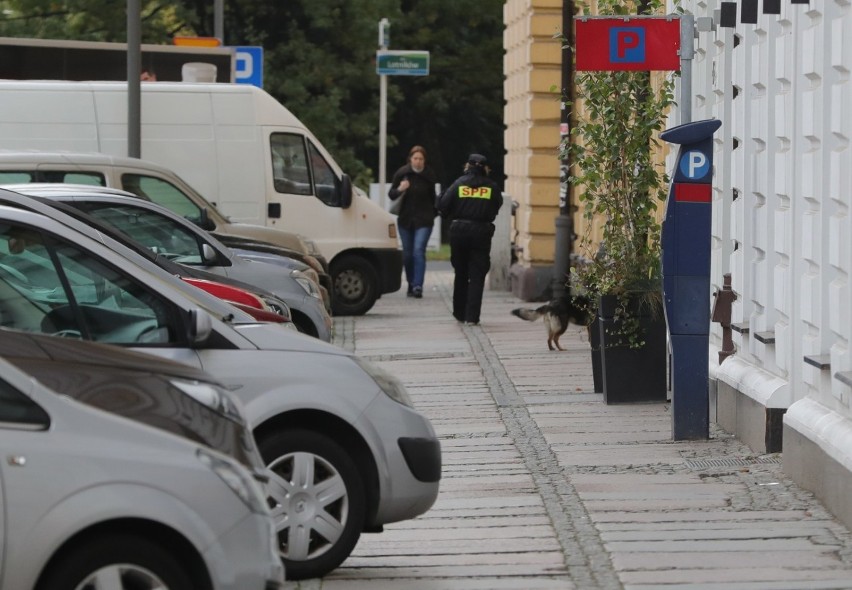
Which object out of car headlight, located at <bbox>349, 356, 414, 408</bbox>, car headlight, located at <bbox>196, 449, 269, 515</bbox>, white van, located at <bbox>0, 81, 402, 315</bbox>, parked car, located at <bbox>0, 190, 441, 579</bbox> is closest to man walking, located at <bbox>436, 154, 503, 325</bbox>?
white van, located at <bbox>0, 81, 402, 315</bbox>

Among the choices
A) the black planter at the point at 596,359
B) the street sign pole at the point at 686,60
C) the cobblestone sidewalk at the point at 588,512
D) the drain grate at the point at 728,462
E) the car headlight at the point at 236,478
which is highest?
the street sign pole at the point at 686,60

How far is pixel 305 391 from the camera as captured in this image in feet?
22.8

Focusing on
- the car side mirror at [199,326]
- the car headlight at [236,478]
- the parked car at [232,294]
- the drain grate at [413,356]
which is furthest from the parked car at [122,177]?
the car headlight at [236,478]

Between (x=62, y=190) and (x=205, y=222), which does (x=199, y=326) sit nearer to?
(x=62, y=190)

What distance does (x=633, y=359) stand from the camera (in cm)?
1278

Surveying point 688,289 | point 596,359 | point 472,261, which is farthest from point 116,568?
point 472,261

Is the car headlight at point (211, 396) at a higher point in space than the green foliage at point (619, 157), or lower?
lower

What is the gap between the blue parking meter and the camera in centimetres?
1077

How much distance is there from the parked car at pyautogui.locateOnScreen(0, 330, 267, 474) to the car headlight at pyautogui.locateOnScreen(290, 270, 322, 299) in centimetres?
775

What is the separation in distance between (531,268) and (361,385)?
54.4ft

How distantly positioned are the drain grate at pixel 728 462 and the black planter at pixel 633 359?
247cm

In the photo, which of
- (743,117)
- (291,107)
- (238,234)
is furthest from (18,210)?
(291,107)

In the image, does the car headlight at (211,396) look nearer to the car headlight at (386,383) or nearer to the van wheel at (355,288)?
the car headlight at (386,383)

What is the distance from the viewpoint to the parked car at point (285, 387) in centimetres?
693
